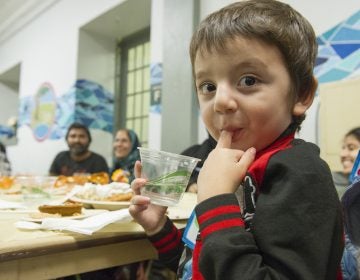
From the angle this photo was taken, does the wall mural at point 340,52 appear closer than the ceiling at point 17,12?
Yes

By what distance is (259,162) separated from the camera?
0.61 metres

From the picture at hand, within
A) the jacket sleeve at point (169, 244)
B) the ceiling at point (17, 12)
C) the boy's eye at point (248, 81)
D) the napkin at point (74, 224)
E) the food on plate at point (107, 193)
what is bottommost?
the jacket sleeve at point (169, 244)

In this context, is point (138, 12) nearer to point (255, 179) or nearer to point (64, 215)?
point (64, 215)

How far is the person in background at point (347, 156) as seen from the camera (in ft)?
6.62

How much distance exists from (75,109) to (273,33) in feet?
15.1

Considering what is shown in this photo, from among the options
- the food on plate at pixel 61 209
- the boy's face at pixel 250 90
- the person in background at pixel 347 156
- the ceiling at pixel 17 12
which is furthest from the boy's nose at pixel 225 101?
the ceiling at pixel 17 12

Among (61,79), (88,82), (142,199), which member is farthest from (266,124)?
(61,79)

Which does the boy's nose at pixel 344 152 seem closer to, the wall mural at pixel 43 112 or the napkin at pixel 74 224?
the napkin at pixel 74 224

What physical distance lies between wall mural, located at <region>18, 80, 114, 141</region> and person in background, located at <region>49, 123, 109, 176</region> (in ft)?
2.22

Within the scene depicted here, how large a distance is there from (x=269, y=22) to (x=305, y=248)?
42 centimetres

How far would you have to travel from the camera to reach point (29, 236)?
27.6 inches

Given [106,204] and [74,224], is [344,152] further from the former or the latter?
[74,224]

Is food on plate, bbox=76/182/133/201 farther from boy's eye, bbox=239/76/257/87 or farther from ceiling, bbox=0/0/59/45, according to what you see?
ceiling, bbox=0/0/59/45

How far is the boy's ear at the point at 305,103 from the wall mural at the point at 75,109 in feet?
15.0
